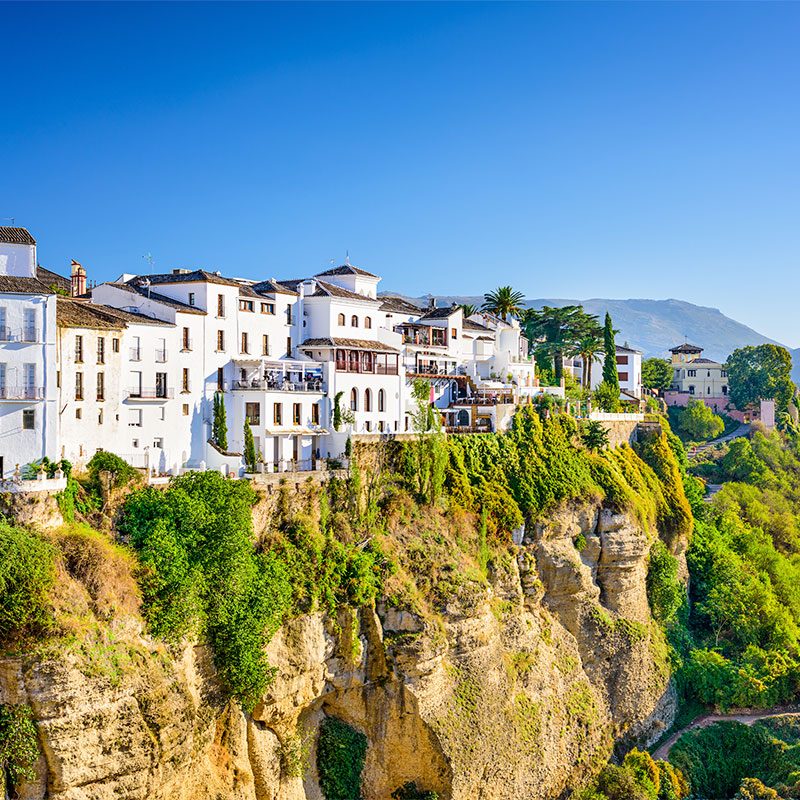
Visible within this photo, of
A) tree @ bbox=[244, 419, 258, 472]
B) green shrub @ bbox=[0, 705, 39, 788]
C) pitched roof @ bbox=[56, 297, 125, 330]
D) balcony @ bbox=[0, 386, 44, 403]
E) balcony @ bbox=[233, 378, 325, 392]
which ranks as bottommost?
green shrub @ bbox=[0, 705, 39, 788]

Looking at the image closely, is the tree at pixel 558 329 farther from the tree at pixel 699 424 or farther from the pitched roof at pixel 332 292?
the tree at pixel 699 424

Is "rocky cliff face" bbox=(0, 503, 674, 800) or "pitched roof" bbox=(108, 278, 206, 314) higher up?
"pitched roof" bbox=(108, 278, 206, 314)

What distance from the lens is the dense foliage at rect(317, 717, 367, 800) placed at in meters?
45.1

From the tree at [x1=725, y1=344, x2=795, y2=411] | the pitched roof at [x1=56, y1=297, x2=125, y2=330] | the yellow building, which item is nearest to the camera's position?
the pitched roof at [x1=56, y1=297, x2=125, y2=330]

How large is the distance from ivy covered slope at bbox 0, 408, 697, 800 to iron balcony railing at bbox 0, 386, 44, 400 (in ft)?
13.1

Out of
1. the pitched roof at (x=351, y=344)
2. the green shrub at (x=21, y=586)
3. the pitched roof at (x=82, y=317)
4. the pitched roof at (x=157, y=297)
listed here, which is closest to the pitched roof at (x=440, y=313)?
the pitched roof at (x=351, y=344)

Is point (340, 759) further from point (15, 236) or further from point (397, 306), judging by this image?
point (397, 306)

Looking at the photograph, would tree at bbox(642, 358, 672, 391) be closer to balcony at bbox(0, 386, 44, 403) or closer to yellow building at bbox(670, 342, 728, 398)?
yellow building at bbox(670, 342, 728, 398)

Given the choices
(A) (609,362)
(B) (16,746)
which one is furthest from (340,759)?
(A) (609,362)

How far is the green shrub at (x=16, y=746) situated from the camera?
1273 inches

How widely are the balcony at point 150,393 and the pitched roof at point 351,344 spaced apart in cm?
1004

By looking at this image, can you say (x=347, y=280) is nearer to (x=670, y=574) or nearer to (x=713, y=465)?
(x=670, y=574)

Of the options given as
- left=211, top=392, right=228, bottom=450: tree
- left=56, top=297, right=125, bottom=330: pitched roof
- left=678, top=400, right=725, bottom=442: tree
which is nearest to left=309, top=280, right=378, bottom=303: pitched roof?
left=211, top=392, right=228, bottom=450: tree

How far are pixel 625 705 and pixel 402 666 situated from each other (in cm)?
1819
